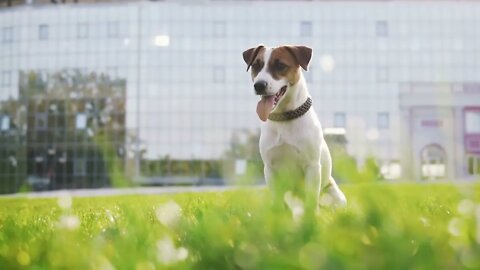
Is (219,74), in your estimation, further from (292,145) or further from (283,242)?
(283,242)

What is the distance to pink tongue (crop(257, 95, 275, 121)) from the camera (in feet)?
18.2

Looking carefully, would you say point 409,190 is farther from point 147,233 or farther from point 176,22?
point 176,22

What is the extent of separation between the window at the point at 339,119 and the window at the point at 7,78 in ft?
112

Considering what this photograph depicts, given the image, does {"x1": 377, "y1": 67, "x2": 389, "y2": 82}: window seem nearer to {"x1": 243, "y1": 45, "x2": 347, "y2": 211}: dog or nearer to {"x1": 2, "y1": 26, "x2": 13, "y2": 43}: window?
{"x1": 2, "y1": 26, "x2": 13, "y2": 43}: window

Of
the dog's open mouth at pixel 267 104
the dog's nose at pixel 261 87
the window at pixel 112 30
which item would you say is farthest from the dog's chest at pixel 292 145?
the window at pixel 112 30

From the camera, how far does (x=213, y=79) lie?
6631cm

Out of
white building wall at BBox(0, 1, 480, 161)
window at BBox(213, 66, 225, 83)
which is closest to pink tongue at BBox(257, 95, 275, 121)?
white building wall at BBox(0, 1, 480, 161)

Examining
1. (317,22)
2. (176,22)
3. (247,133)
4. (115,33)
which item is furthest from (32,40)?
(317,22)

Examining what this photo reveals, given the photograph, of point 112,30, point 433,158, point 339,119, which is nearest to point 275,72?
point 339,119

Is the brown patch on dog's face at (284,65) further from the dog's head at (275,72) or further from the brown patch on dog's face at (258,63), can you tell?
the brown patch on dog's face at (258,63)

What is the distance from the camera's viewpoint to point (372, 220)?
198cm

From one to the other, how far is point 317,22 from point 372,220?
6651cm

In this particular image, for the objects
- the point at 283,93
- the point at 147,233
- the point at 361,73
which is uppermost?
the point at 361,73

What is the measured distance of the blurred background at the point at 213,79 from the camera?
65.1m
